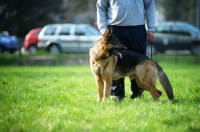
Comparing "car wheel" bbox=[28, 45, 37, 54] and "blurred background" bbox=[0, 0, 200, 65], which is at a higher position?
"blurred background" bbox=[0, 0, 200, 65]

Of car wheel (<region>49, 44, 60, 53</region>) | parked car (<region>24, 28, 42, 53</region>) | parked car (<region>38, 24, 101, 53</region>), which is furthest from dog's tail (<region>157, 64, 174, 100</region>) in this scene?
parked car (<region>24, 28, 42, 53</region>)

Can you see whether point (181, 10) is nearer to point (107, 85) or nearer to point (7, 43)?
point (7, 43)

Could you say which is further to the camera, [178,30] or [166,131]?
[178,30]

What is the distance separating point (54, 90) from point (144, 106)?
9.24 ft

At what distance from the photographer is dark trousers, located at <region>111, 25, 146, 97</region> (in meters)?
7.07

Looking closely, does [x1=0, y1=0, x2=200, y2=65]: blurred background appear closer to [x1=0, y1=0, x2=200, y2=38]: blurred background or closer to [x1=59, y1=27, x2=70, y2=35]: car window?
[x1=0, y1=0, x2=200, y2=38]: blurred background

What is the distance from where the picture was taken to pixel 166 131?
4.49 meters

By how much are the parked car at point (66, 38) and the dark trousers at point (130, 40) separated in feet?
46.5

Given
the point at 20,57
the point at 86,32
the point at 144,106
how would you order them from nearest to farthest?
the point at 144,106, the point at 20,57, the point at 86,32

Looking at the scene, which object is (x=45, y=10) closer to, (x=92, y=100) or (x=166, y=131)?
(x=92, y=100)

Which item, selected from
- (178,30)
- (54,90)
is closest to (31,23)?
(178,30)

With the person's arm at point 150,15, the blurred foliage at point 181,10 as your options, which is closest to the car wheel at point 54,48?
the person's arm at point 150,15

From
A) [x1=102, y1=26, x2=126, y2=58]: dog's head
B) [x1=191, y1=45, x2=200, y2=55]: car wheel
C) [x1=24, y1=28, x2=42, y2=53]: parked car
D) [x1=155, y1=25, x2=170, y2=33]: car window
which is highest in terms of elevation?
[x1=102, y1=26, x2=126, y2=58]: dog's head

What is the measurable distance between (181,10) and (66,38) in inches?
973
